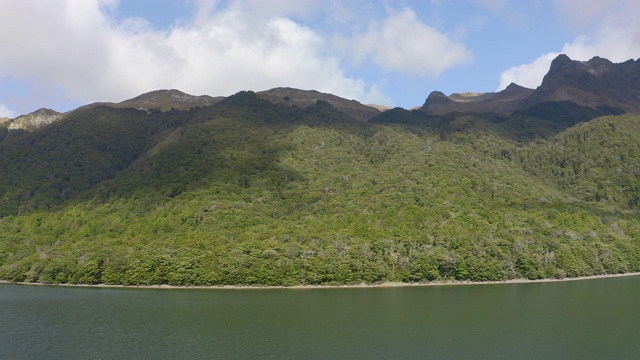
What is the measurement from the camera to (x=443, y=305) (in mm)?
106000

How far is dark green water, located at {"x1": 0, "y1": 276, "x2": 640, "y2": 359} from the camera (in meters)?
71.9

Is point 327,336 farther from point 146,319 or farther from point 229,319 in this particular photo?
point 146,319

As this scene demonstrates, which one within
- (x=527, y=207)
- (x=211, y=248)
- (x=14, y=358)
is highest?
(x=527, y=207)

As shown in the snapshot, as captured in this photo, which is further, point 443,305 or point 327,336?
point 443,305

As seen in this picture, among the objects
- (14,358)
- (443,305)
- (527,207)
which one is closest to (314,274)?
(443,305)

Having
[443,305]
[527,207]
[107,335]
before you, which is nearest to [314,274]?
[443,305]

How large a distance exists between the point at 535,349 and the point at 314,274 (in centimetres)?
7448

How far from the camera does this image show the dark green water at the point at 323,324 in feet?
236

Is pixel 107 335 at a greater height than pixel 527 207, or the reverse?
pixel 527 207

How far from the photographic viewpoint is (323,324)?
87.9 metres

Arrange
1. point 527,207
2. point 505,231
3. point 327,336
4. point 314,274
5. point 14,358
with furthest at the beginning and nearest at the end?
point 527,207, point 505,231, point 314,274, point 327,336, point 14,358

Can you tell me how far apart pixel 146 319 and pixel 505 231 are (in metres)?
119

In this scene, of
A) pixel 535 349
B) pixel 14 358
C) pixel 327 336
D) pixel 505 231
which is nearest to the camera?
pixel 14 358

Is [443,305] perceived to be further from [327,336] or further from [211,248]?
[211,248]
